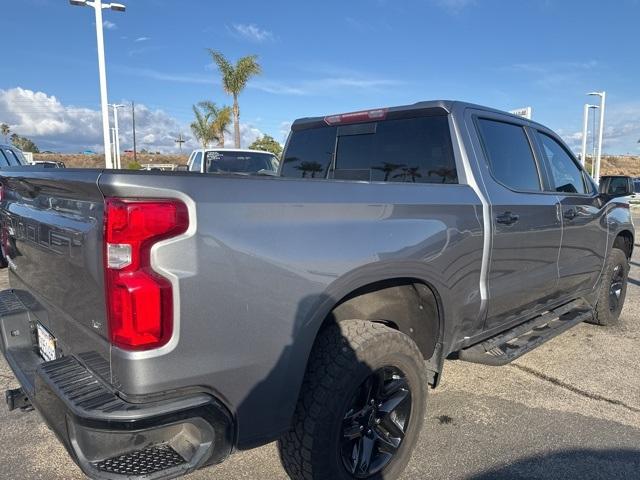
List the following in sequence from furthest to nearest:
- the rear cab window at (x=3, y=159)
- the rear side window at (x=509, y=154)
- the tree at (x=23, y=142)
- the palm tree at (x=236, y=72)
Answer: the tree at (x=23, y=142), the palm tree at (x=236, y=72), the rear cab window at (x=3, y=159), the rear side window at (x=509, y=154)

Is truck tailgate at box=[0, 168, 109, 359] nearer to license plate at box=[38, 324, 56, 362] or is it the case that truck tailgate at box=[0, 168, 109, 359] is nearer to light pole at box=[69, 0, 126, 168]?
license plate at box=[38, 324, 56, 362]

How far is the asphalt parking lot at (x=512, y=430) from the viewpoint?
2.69 metres

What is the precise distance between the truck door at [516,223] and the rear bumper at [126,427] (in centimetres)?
195

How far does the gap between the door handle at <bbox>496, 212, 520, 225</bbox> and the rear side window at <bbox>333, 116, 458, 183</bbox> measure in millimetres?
367

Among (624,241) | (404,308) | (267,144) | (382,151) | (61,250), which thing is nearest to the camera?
(61,250)

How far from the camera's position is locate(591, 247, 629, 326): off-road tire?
491 cm

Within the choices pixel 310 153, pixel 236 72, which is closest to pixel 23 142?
pixel 236 72

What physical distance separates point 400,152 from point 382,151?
156mm

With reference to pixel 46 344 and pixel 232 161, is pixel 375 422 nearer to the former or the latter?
pixel 46 344

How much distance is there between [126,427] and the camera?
5.47ft

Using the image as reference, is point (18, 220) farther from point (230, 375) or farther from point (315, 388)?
point (315, 388)

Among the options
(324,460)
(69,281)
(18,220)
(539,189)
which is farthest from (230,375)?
(539,189)

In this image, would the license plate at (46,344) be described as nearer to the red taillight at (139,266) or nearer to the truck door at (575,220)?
the red taillight at (139,266)

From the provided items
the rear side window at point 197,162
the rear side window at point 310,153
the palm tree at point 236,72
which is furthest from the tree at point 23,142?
the rear side window at point 310,153
